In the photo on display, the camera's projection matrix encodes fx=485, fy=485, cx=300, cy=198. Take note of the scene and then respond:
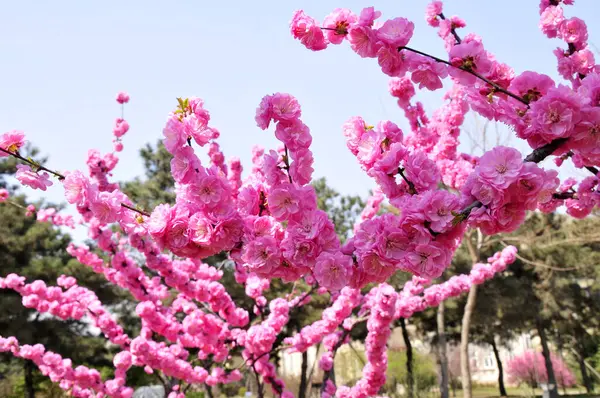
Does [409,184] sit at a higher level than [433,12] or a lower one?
lower

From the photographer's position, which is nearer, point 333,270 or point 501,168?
point 501,168

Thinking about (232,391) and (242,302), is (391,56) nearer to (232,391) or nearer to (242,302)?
(242,302)

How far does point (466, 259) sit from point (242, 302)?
781cm

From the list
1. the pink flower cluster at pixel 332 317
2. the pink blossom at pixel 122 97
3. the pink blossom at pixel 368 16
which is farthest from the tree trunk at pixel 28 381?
the pink blossom at pixel 368 16

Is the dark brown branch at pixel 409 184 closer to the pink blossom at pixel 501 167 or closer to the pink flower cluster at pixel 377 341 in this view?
the pink blossom at pixel 501 167

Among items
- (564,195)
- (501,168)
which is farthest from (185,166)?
(564,195)

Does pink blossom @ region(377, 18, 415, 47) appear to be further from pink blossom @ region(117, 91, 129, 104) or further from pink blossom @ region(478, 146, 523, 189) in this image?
pink blossom @ region(117, 91, 129, 104)

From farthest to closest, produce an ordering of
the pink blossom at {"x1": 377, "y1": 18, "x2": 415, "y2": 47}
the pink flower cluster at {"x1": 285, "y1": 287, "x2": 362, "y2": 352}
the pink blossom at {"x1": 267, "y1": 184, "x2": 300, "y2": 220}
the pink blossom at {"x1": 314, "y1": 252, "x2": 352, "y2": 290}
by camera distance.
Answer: the pink flower cluster at {"x1": 285, "y1": 287, "x2": 362, "y2": 352}, the pink blossom at {"x1": 377, "y1": 18, "x2": 415, "y2": 47}, the pink blossom at {"x1": 267, "y1": 184, "x2": 300, "y2": 220}, the pink blossom at {"x1": 314, "y1": 252, "x2": 352, "y2": 290}

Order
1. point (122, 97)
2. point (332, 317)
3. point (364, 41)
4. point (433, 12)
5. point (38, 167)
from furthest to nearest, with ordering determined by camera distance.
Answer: point (122, 97), point (332, 317), point (433, 12), point (364, 41), point (38, 167)

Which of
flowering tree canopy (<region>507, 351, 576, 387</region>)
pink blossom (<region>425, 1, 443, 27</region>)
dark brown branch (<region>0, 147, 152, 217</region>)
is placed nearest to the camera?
dark brown branch (<region>0, 147, 152, 217</region>)

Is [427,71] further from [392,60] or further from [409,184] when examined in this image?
[409,184]

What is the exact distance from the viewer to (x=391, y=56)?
2.29m

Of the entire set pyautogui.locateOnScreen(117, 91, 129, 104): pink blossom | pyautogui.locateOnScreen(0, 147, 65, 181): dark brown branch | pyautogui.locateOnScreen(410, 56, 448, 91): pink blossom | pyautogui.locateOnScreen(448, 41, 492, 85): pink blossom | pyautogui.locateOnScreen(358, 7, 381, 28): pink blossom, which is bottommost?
pyautogui.locateOnScreen(0, 147, 65, 181): dark brown branch

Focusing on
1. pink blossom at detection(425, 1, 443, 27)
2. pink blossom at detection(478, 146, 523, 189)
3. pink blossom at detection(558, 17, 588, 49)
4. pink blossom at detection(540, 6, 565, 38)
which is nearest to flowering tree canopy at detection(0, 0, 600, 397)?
pink blossom at detection(478, 146, 523, 189)
